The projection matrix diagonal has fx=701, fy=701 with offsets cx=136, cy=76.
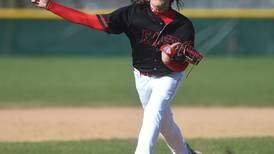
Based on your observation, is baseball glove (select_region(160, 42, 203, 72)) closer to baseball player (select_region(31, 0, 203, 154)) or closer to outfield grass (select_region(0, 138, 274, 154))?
baseball player (select_region(31, 0, 203, 154))

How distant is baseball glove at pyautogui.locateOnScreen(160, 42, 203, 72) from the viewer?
515 cm

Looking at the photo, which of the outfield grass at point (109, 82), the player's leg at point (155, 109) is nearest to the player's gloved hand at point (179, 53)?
the player's leg at point (155, 109)

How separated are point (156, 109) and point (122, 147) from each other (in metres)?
1.74

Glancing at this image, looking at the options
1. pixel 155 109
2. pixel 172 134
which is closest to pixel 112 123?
pixel 172 134

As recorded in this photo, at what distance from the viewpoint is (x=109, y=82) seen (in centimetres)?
1468

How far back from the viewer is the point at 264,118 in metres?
9.67

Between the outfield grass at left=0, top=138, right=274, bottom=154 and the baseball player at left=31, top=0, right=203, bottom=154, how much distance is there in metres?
1.27

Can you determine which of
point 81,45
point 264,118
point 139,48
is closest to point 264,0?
point 81,45

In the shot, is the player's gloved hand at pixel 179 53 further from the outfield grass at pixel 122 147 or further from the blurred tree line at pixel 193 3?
the blurred tree line at pixel 193 3

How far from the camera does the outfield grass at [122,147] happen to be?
21.4 feet

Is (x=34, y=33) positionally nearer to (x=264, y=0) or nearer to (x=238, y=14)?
(x=238, y=14)

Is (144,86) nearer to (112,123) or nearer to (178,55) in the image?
(178,55)

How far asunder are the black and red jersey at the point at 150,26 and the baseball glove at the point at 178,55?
2.2 inches

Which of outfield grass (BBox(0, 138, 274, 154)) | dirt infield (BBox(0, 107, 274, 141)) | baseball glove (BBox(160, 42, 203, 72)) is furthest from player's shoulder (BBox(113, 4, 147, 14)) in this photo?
dirt infield (BBox(0, 107, 274, 141))
